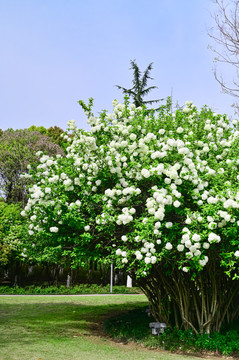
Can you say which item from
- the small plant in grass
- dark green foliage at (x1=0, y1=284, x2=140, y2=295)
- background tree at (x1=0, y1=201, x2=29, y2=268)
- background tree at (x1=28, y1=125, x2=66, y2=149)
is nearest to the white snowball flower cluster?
the small plant in grass

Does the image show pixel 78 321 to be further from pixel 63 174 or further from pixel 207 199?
pixel 207 199

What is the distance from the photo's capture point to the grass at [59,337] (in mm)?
7863

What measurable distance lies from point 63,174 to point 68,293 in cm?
1736

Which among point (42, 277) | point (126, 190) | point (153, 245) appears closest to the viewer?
point (153, 245)

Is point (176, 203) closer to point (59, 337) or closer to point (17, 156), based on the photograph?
point (59, 337)

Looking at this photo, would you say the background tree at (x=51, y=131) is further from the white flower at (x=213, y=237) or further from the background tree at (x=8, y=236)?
the white flower at (x=213, y=237)

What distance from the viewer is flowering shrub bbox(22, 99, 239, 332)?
787cm

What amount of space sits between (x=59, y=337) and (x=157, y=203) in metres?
4.46

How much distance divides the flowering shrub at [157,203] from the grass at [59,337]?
1724 millimetres

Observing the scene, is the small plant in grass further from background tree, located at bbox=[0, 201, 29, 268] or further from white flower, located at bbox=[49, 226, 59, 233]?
background tree, located at bbox=[0, 201, 29, 268]

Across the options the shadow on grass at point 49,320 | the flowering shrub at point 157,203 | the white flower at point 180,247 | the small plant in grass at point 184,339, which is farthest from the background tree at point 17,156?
the white flower at point 180,247

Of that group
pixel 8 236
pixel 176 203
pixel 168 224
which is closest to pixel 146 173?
pixel 176 203

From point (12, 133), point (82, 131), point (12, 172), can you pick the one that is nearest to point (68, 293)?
point (12, 172)

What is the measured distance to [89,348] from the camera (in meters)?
8.59
